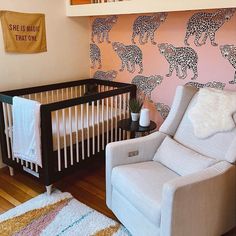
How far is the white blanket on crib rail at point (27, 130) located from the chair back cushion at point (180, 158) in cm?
101

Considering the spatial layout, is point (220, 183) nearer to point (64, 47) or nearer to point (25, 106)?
point (25, 106)

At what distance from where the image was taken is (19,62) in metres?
3.00

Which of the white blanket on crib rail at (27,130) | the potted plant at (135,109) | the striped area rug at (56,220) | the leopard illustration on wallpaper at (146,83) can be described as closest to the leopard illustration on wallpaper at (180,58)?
the leopard illustration on wallpaper at (146,83)

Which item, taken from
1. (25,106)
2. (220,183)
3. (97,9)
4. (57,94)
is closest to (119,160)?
(220,183)

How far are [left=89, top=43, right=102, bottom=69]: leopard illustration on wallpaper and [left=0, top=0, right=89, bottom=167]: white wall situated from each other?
59 mm

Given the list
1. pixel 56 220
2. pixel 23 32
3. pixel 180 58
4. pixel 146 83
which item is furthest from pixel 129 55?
pixel 56 220

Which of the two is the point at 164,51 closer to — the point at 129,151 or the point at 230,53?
the point at 230,53

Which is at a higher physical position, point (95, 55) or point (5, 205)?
point (95, 55)

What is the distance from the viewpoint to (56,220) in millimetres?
2240

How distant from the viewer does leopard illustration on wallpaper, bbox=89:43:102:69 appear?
3636 millimetres

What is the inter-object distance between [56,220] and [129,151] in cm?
80

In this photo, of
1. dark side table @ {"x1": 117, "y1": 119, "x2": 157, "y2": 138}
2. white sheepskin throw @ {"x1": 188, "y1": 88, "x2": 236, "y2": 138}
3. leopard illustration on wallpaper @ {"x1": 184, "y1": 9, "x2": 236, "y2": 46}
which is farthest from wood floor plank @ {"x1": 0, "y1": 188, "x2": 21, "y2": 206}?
leopard illustration on wallpaper @ {"x1": 184, "y1": 9, "x2": 236, "y2": 46}

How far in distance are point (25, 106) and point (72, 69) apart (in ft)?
4.33

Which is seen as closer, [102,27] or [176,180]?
[176,180]
